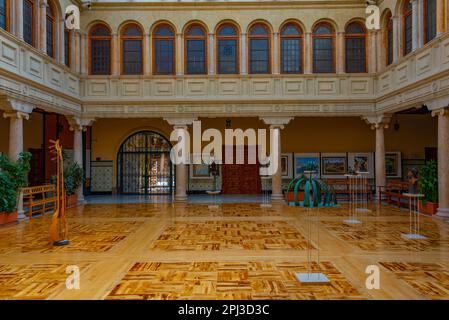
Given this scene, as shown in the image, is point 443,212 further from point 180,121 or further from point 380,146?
point 180,121

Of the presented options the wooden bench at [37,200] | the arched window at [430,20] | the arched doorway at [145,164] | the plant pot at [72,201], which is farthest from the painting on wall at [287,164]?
the wooden bench at [37,200]

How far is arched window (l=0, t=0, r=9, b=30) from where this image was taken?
10.9m

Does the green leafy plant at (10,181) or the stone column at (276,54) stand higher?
the stone column at (276,54)

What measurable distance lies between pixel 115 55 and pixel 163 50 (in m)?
1.91

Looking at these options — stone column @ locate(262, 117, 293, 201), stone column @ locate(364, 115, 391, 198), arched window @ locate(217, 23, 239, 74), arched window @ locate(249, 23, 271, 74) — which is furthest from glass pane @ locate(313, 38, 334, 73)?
arched window @ locate(217, 23, 239, 74)

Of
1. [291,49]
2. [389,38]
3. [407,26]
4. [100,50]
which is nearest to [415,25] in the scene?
[407,26]

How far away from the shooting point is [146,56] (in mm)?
15891

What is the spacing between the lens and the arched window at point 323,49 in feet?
52.5

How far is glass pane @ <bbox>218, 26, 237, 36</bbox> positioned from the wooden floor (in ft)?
26.1

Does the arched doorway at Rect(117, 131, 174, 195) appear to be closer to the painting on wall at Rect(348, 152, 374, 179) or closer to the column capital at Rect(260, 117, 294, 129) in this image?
the column capital at Rect(260, 117, 294, 129)

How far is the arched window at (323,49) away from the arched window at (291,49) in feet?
2.02

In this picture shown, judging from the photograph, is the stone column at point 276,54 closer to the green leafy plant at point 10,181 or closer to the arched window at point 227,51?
the arched window at point 227,51

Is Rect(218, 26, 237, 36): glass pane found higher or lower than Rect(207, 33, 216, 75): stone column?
higher

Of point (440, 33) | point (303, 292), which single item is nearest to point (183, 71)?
point (440, 33)
